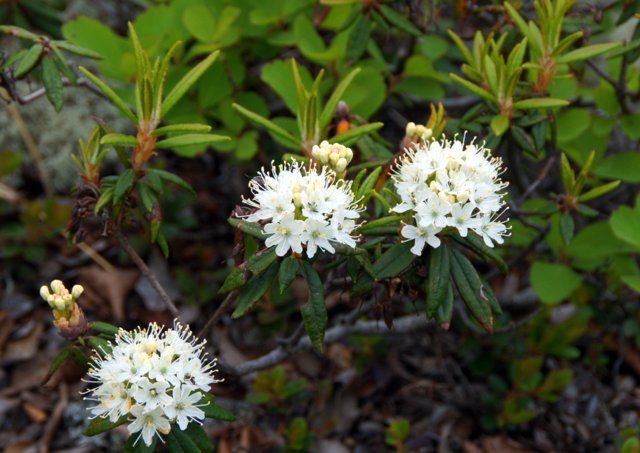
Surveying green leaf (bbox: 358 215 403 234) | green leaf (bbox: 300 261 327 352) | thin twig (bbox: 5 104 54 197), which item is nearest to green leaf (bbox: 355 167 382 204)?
green leaf (bbox: 358 215 403 234)

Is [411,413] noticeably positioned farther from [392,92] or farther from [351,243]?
[351,243]

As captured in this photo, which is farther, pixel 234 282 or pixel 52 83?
pixel 52 83

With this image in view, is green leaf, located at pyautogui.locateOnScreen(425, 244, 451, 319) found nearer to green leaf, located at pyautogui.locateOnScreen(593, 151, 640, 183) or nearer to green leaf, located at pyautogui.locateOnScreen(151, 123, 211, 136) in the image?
green leaf, located at pyautogui.locateOnScreen(151, 123, 211, 136)

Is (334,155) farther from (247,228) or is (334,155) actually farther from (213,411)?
(213,411)

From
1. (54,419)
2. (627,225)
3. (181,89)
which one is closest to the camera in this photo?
(181,89)

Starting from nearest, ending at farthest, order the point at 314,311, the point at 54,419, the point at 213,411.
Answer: the point at 314,311
the point at 213,411
the point at 54,419

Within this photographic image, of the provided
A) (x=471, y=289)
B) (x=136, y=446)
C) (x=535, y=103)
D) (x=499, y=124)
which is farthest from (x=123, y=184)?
(x=535, y=103)
